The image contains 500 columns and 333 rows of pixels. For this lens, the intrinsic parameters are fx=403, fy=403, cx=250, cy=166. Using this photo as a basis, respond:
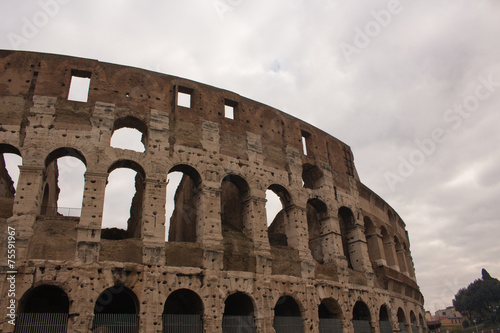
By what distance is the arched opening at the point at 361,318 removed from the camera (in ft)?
47.1

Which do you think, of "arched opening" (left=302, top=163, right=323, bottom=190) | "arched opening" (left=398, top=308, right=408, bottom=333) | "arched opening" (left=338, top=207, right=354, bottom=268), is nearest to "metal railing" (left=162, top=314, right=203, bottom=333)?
"arched opening" (left=302, top=163, right=323, bottom=190)

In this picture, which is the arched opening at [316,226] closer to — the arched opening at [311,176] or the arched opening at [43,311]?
the arched opening at [311,176]

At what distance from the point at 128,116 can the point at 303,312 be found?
8215 millimetres

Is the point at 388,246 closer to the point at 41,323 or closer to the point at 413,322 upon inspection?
the point at 413,322

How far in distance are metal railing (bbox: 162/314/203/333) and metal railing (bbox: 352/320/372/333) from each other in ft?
20.5

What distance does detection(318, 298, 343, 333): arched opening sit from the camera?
13.3 m

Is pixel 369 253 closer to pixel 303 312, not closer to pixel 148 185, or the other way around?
pixel 303 312

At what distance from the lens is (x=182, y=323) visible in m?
10.5

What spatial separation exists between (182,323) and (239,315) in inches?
87.3

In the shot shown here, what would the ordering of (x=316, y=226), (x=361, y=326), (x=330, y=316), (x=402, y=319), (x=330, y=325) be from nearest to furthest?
(x=330, y=325) < (x=330, y=316) < (x=361, y=326) < (x=316, y=226) < (x=402, y=319)

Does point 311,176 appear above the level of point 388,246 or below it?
above

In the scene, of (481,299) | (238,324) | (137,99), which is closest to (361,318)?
(238,324)

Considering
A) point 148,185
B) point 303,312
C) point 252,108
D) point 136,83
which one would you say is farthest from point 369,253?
point 136,83

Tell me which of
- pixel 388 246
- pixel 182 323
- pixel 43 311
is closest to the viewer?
pixel 182 323
